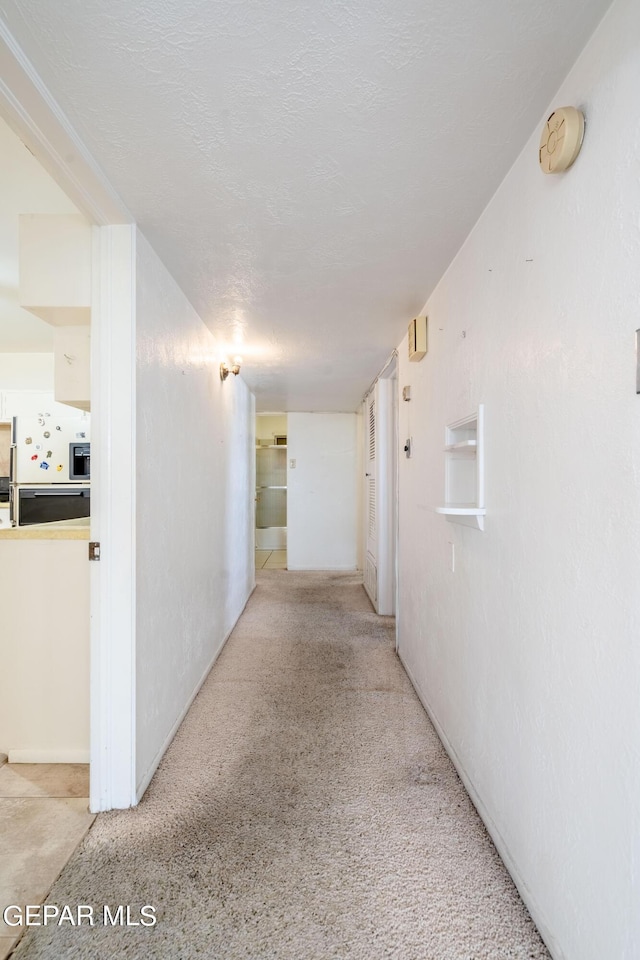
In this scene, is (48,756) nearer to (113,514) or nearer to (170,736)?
(170,736)

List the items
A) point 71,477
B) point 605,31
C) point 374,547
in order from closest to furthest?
point 605,31, point 71,477, point 374,547

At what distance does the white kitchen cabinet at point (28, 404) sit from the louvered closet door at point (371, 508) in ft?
8.91

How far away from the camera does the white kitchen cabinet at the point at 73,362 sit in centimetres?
195

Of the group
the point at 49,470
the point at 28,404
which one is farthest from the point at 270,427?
the point at 49,470

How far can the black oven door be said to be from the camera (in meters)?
3.51

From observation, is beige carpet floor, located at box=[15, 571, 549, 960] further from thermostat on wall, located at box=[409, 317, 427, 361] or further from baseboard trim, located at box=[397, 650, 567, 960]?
thermostat on wall, located at box=[409, 317, 427, 361]

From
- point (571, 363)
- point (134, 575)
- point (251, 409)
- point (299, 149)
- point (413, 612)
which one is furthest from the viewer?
point (251, 409)

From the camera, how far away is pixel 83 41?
952mm

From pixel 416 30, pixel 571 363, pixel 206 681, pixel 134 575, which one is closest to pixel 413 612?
pixel 206 681

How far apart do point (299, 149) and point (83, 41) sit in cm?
54

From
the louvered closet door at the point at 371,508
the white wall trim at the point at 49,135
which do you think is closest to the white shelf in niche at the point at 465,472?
the white wall trim at the point at 49,135

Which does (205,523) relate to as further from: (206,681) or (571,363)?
(571,363)

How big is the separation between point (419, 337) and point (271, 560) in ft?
16.4

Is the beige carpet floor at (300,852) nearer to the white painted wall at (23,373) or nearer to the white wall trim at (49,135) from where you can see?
the white wall trim at (49,135)
